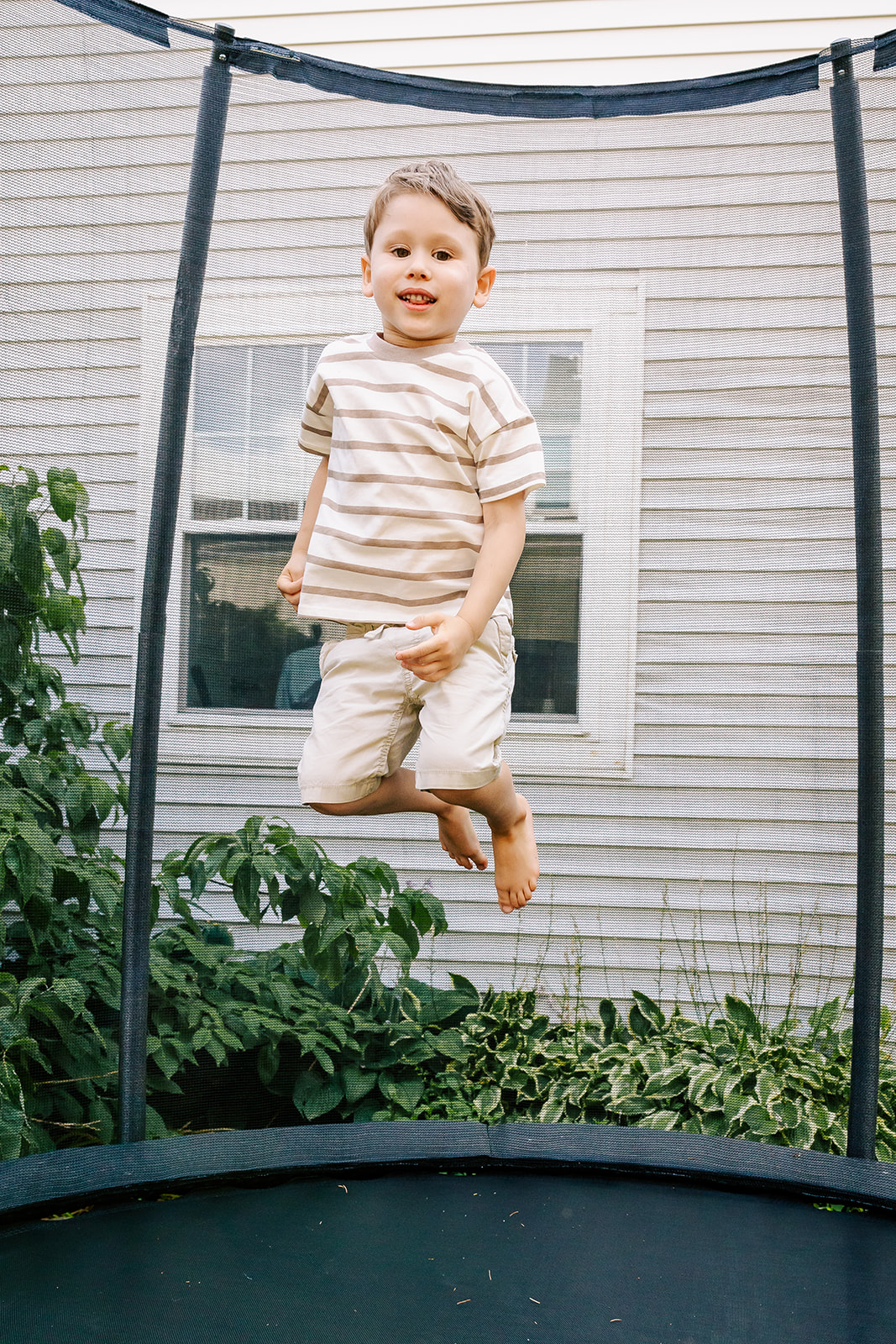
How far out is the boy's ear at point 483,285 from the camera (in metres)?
1.33

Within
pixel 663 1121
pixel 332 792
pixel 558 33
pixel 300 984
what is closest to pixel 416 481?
pixel 332 792

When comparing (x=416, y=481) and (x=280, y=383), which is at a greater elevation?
(x=280, y=383)

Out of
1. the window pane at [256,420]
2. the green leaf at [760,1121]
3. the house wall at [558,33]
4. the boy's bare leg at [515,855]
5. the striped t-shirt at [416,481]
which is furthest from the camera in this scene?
the house wall at [558,33]

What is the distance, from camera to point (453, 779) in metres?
1.23

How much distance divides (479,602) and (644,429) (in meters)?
0.66

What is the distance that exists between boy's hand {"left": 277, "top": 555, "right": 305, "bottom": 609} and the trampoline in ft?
1.10

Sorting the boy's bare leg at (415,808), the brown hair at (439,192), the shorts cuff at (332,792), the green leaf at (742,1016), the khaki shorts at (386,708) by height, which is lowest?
the green leaf at (742,1016)

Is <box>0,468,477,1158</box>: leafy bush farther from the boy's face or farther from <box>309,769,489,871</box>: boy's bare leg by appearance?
the boy's face

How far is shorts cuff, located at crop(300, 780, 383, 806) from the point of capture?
131 centimetres

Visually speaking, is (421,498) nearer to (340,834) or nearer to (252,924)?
(340,834)

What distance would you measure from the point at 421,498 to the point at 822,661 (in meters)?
0.85

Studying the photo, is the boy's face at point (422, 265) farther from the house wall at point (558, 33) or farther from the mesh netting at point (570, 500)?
the house wall at point (558, 33)

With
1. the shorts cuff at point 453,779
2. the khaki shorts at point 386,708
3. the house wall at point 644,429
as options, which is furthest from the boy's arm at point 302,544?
the house wall at point 644,429

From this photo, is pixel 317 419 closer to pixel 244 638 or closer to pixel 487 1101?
pixel 244 638
